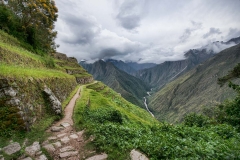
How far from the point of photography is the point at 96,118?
19094mm

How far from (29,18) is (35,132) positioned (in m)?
34.1

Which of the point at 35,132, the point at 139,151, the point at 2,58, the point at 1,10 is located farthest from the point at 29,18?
the point at 139,151

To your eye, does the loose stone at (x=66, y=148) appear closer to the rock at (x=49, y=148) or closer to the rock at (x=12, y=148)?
the rock at (x=49, y=148)

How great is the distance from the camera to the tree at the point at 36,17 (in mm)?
A: 34531

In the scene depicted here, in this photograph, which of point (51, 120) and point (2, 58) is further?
point (2, 58)

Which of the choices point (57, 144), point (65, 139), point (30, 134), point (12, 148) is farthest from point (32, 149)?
point (65, 139)

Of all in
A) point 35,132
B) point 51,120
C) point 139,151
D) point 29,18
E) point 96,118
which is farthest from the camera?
point 29,18

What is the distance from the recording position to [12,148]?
1015 cm

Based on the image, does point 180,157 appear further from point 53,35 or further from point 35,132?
point 53,35

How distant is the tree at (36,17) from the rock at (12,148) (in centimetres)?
3382

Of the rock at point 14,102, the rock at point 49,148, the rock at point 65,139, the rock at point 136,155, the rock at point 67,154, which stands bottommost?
the rock at point 67,154

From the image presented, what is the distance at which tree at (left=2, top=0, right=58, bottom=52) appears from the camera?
34.5 m

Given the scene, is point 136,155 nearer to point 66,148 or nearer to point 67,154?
point 67,154

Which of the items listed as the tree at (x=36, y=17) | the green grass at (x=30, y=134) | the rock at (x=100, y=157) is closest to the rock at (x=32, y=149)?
the green grass at (x=30, y=134)
